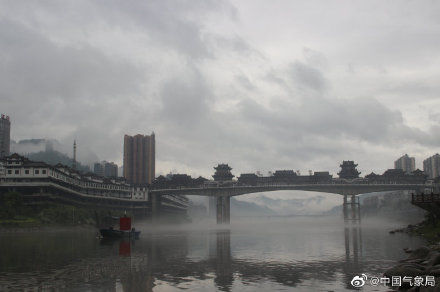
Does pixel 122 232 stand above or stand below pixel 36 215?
below

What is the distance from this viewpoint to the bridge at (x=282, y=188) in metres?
165

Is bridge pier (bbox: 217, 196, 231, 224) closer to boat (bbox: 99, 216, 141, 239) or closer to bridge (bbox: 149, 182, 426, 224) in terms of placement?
bridge (bbox: 149, 182, 426, 224)

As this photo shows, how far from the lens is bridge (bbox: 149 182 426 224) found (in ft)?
541

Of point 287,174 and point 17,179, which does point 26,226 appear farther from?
point 287,174

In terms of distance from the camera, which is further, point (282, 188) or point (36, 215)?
point (282, 188)

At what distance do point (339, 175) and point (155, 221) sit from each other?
82.0m

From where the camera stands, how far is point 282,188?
6609 inches

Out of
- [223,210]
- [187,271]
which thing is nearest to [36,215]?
[223,210]

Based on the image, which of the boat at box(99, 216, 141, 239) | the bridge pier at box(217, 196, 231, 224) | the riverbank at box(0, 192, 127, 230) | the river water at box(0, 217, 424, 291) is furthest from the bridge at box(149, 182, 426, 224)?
the river water at box(0, 217, 424, 291)

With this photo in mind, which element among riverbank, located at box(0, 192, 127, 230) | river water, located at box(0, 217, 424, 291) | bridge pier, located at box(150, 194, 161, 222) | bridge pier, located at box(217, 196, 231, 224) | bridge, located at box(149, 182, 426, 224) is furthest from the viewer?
bridge pier, located at box(150, 194, 161, 222)

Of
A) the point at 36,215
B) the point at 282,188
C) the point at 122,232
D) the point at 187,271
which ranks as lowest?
the point at 122,232

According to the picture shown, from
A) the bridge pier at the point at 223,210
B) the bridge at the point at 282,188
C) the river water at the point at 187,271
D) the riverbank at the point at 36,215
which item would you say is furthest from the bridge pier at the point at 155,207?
the river water at the point at 187,271

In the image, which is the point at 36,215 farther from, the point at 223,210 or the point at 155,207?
the point at 223,210

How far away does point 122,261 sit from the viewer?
121ft
